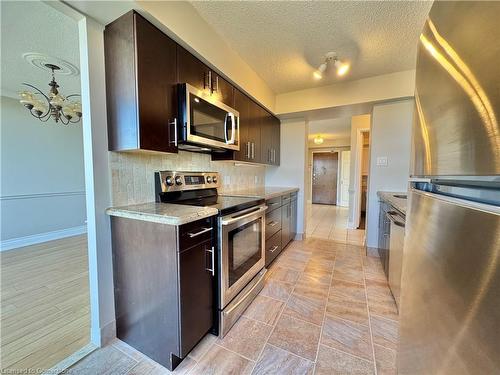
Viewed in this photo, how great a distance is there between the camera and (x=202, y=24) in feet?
5.38

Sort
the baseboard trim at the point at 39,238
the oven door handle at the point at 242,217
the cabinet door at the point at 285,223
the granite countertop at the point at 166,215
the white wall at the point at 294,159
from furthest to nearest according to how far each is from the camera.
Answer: the white wall at the point at 294,159, the baseboard trim at the point at 39,238, the cabinet door at the point at 285,223, the oven door handle at the point at 242,217, the granite countertop at the point at 166,215

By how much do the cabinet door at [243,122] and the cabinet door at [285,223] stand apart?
91cm

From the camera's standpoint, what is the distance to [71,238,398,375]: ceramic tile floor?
47.5 inches

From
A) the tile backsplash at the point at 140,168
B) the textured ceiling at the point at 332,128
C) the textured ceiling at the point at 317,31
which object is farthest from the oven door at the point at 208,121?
the textured ceiling at the point at 332,128

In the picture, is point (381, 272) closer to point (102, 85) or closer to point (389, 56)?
point (389, 56)

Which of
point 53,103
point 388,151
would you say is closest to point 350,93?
point 388,151

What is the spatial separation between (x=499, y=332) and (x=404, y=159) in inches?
117

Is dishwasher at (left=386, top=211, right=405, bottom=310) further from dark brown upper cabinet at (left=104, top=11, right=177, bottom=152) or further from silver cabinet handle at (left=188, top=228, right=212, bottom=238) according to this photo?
dark brown upper cabinet at (left=104, top=11, right=177, bottom=152)

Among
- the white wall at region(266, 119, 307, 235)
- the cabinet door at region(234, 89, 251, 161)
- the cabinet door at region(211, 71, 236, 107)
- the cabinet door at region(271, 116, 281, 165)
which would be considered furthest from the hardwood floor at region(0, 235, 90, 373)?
the white wall at region(266, 119, 307, 235)

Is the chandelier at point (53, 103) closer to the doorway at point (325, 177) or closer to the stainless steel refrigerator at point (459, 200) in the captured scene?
the stainless steel refrigerator at point (459, 200)

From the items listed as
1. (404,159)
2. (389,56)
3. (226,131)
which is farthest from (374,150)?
(226,131)

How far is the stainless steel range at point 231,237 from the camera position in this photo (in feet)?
4.59

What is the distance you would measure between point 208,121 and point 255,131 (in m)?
1.08

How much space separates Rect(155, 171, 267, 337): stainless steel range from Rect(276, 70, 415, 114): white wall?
1782 mm
